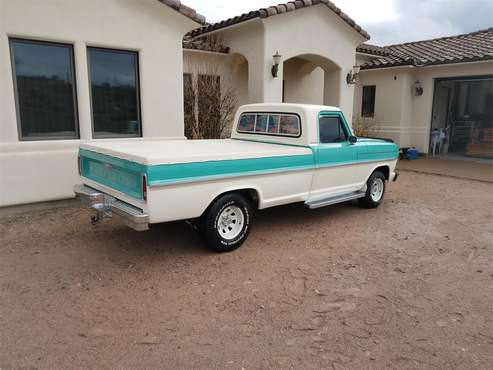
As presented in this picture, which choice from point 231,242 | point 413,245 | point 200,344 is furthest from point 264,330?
point 413,245

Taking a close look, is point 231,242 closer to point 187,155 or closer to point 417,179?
point 187,155

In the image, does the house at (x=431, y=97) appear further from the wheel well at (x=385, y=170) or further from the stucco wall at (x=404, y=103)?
the wheel well at (x=385, y=170)

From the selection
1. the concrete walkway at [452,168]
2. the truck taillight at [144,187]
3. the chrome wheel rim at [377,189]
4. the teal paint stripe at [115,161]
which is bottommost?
the concrete walkway at [452,168]

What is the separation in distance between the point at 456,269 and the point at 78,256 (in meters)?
4.53

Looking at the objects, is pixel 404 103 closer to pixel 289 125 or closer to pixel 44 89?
pixel 289 125

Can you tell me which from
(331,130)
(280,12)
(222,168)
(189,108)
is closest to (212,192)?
(222,168)

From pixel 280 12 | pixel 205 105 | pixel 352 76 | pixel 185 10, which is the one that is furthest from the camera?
pixel 352 76

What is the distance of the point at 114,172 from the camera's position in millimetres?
4371

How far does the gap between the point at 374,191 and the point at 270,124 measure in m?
2.51

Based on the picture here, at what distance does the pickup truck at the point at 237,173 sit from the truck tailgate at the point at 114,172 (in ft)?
0.03

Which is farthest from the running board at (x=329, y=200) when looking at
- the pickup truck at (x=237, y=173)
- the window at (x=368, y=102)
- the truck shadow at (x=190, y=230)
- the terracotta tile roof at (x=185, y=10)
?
the window at (x=368, y=102)

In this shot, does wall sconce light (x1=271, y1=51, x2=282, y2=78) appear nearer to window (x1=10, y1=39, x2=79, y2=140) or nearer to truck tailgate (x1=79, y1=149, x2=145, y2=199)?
window (x1=10, y1=39, x2=79, y2=140)

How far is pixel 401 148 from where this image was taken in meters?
13.9

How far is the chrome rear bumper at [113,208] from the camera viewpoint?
3.83 meters
